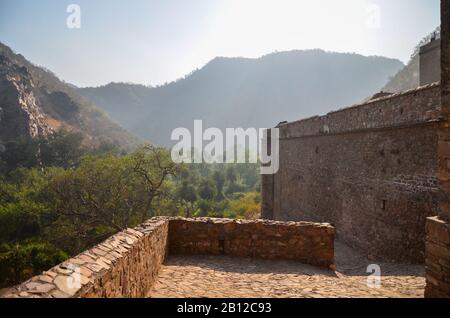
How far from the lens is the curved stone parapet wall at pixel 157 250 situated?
2.66 metres

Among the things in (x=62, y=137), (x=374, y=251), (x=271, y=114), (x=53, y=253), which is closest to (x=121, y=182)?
(x=53, y=253)

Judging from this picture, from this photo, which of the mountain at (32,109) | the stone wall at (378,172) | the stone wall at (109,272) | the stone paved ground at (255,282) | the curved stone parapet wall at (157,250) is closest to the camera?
the stone wall at (109,272)

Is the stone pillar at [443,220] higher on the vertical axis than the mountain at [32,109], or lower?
lower

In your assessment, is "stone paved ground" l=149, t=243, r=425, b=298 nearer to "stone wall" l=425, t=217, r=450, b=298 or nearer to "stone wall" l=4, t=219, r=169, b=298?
"stone wall" l=4, t=219, r=169, b=298

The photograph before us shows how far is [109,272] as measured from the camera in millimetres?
3121

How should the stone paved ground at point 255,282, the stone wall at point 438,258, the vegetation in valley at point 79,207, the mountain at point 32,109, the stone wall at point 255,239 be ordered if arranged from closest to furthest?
the stone wall at point 438,258 < the stone paved ground at point 255,282 < the stone wall at point 255,239 < the vegetation in valley at point 79,207 < the mountain at point 32,109

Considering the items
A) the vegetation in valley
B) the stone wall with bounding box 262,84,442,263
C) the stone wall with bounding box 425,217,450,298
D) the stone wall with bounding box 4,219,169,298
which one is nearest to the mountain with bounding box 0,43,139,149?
the vegetation in valley

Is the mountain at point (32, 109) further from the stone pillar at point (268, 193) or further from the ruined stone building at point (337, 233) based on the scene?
the ruined stone building at point (337, 233)

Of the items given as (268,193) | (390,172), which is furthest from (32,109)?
(390,172)

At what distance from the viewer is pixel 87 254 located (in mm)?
3363

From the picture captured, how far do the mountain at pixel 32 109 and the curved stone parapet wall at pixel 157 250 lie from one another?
143 feet

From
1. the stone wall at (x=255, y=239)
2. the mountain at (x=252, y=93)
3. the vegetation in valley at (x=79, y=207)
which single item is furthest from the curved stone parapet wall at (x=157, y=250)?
the mountain at (x=252, y=93)

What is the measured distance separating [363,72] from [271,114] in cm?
4844
